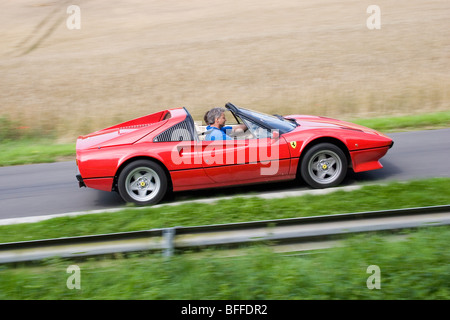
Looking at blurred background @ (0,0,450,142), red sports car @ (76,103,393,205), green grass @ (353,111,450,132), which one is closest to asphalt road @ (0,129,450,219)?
red sports car @ (76,103,393,205)

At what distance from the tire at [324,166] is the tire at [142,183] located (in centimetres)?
194

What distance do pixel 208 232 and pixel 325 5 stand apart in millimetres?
23389

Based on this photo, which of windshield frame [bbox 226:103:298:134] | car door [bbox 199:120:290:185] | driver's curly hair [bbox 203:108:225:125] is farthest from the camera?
driver's curly hair [bbox 203:108:225:125]

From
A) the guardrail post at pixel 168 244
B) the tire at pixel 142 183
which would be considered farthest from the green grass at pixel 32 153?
the guardrail post at pixel 168 244

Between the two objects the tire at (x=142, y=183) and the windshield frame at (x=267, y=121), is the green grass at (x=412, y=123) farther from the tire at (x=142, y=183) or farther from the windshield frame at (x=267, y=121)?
the tire at (x=142, y=183)

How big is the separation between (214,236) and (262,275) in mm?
636

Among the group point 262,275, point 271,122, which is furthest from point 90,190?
point 262,275

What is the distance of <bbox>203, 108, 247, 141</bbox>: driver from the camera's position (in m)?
6.86

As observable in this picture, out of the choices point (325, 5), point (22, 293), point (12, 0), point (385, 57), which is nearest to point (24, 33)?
point (12, 0)

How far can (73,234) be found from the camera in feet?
19.1

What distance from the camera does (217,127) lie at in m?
7.16

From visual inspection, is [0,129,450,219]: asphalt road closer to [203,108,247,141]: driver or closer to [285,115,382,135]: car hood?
[285,115,382,135]: car hood

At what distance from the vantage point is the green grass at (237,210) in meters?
5.88

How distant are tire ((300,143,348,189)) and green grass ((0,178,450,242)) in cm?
46
